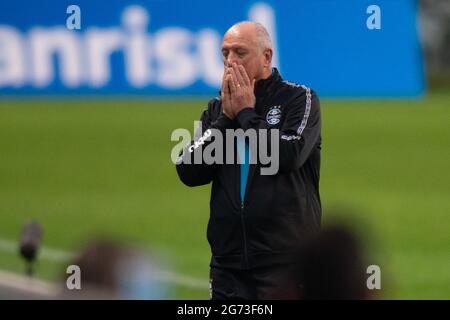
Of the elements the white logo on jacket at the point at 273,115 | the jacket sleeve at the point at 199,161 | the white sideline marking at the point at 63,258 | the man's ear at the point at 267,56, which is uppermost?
the man's ear at the point at 267,56

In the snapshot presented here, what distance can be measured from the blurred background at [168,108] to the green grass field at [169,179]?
4cm

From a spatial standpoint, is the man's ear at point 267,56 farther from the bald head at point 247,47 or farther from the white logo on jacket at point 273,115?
the white logo on jacket at point 273,115

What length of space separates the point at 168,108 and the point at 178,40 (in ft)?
6.24

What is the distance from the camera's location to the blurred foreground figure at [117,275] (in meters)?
2.71

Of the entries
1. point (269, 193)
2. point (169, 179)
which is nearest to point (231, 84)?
point (269, 193)

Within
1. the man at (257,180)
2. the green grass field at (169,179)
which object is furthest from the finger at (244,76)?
the green grass field at (169,179)

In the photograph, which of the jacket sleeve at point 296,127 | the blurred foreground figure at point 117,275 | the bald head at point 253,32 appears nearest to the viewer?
the blurred foreground figure at point 117,275

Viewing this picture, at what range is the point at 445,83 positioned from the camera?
31266 millimetres

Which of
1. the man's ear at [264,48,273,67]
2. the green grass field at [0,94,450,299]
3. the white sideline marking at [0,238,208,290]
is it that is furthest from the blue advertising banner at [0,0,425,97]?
the man's ear at [264,48,273,67]

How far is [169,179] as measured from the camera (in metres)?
16.8

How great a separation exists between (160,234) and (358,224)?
32.9 ft

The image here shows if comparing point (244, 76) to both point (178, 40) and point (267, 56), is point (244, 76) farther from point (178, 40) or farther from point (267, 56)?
point (178, 40)

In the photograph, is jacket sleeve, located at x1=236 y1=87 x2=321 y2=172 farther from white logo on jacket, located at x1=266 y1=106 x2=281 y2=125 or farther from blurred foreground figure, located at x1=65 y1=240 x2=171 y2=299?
blurred foreground figure, located at x1=65 y1=240 x2=171 y2=299
